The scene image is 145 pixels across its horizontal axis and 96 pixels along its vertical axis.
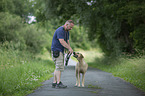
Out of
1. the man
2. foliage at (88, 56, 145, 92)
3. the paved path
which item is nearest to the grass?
foliage at (88, 56, 145, 92)

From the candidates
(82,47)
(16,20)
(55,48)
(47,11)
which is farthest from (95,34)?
(82,47)

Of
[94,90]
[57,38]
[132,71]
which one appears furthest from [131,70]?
[57,38]

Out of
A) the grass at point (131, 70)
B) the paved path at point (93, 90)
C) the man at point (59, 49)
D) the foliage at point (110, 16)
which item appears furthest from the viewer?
the foliage at point (110, 16)

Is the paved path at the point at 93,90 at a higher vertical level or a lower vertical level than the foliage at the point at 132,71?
lower

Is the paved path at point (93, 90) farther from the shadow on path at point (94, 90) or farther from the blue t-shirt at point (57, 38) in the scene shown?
the blue t-shirt at point (57, 38)

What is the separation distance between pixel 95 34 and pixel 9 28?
30.8 ft

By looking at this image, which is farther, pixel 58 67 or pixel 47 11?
pixel 47 11

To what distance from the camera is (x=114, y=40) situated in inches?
768

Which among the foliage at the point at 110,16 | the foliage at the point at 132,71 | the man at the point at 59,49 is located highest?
the foliage at the point at 110,16

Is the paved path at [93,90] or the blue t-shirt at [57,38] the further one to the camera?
the blue t-shirt at [57,38]

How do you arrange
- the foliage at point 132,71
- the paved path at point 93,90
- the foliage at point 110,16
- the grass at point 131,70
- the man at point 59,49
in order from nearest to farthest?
the paved path at point 93,90, the man at point 59,49, the foliage at point 132,71, the grass at point 131,70, the foliage at point 110,16

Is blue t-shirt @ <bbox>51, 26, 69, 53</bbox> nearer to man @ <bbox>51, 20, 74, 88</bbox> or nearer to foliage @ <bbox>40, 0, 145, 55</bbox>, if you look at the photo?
man @ <bbox>51, 20, 74, 88</bbox>

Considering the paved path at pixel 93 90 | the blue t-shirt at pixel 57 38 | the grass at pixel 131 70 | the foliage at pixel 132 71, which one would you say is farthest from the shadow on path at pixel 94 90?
the blue t-shirt at pixel 57 38

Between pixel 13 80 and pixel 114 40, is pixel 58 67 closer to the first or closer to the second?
pixel 13 80
